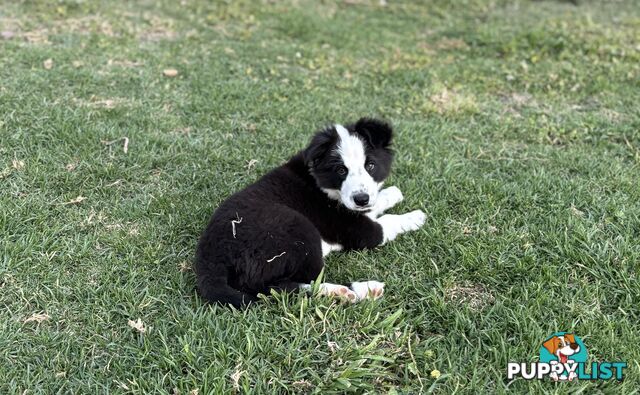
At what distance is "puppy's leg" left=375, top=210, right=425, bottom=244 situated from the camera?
10.5 ft

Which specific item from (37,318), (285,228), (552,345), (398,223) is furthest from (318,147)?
(37,318)

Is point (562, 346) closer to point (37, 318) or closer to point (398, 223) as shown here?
point (398, 223)

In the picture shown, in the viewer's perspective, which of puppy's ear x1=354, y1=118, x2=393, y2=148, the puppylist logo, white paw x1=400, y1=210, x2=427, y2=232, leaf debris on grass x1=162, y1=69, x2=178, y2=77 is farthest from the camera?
leaf debris on grass x1=162, y1=69, x2=178, y2=77

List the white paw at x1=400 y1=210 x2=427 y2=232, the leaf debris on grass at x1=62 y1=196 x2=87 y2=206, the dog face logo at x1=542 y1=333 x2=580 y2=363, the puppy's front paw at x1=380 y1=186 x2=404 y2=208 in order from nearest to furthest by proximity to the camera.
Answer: the dog face logo at x1=542 y1=333 x2=580 y2=363 → the white paw at x1=400 y1=210 x2=427 y2=232 → the leaf debris on grass at x1=62 y1=196 x2=87 y2=206 → the puppy's front paw at x1=380 y1=186 x2=404 y2=208

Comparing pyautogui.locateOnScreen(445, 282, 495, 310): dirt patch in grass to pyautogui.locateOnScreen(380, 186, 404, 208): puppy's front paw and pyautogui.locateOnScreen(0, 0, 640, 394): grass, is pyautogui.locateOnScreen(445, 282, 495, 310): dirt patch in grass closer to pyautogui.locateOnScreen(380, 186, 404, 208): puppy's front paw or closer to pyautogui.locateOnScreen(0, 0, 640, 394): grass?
pyautogui.locateOnScreen(0, 0, 640, 394): grass

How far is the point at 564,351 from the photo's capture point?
2268 mm

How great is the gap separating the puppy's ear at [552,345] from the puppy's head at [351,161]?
1.21 m

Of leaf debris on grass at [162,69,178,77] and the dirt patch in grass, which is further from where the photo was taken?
leaf debris on grass at [162,69,178,77]

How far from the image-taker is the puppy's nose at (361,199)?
2934mm

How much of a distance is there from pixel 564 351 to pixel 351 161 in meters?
1.56

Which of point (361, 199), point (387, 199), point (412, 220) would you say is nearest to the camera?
point (361, 199)

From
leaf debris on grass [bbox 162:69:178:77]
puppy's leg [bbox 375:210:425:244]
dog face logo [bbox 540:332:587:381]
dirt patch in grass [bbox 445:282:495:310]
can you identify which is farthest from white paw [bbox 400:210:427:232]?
leaf debris on grass [bbox 162:69:178:77]

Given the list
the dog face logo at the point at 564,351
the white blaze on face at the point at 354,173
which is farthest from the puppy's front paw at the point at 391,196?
the dog face logo at the point at 564,351

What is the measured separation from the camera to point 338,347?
2.26 meters
